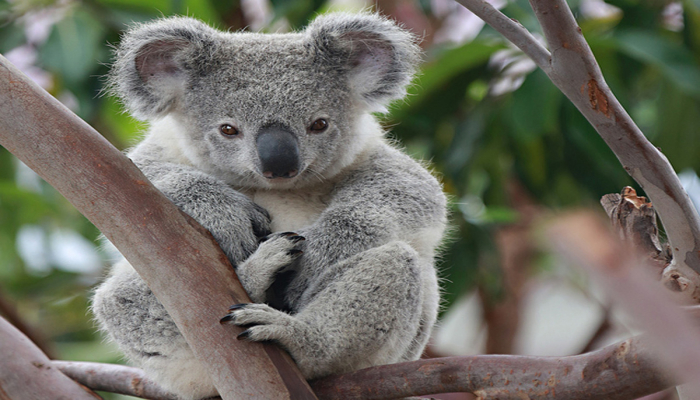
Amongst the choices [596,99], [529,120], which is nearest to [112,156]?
[596,99]

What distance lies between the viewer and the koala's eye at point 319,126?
2160mm

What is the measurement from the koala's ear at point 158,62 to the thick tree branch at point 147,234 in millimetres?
582

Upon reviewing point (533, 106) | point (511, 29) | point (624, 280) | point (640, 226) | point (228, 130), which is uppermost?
point (624, 280)

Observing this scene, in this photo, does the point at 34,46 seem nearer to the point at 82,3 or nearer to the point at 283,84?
the point at 82,3

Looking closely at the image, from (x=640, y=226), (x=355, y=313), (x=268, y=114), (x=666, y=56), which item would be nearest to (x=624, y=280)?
(x=640, y=226)

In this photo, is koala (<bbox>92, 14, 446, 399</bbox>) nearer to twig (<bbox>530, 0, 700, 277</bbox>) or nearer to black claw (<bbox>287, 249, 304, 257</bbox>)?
black claw (<bbox>287, 249, 304, 257</bbox>)

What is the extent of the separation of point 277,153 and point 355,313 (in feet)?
1.65

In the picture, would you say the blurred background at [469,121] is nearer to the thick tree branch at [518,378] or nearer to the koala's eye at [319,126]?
the koala's eye at [319,126]

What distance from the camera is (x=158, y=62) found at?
229 centimetres

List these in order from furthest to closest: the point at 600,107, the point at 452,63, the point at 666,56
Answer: the point at 452,63 < the point at 666,56 < the point at 600,107

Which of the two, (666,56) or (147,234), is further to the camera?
(666,56)

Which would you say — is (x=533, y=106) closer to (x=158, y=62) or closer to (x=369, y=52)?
(x=369, y=52)

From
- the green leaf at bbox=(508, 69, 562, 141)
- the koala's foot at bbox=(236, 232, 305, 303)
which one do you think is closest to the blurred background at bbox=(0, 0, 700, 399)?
the green leaf at bbox=(508, 69, 562, 141)

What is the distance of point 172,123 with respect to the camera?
7.64 feet
